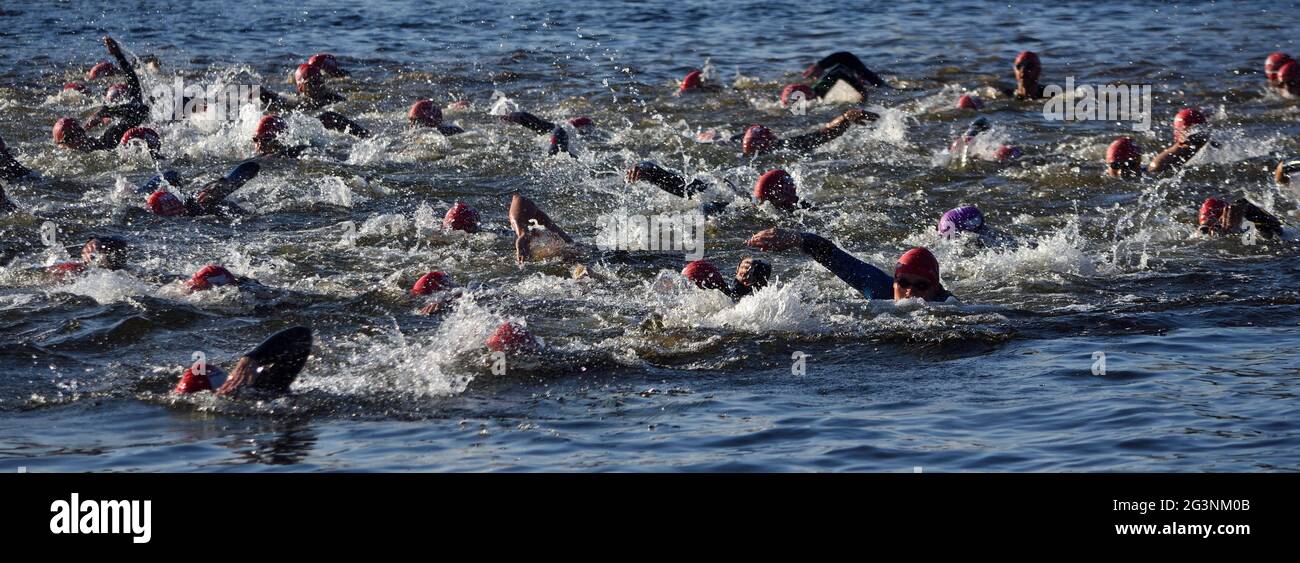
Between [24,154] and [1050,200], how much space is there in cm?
1079

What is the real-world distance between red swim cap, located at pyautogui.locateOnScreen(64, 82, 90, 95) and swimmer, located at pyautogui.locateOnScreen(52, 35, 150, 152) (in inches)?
134

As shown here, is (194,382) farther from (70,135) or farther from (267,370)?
(70,135)

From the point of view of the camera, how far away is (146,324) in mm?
10367

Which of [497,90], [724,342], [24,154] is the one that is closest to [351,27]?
[497,90]

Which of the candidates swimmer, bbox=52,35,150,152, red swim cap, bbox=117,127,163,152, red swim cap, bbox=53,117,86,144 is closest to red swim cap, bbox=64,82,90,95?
swimmer, bbox=52,35,150,152

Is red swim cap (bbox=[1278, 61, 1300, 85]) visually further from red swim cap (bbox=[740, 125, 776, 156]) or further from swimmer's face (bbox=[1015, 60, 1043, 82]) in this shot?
red swim cap (bbox=[740, 125, 776, 156])

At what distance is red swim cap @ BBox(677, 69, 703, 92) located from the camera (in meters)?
21.0

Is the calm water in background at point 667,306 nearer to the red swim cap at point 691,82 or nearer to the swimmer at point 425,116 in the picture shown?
the red swim cap at point 691,82

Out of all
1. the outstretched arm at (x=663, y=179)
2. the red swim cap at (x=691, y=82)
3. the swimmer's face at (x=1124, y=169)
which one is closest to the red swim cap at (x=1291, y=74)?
the swimmer's face at (x=1124, y=169)

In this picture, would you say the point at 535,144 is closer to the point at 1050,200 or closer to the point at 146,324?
the point at 1050,200

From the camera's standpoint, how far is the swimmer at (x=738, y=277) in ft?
33.8

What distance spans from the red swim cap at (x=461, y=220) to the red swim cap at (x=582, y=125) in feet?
15.8

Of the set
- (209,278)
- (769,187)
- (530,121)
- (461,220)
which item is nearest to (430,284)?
(209,278)

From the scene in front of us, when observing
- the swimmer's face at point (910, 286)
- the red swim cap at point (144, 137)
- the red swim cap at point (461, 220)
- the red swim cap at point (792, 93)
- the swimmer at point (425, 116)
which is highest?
the red swim cap at point (792, 93)
